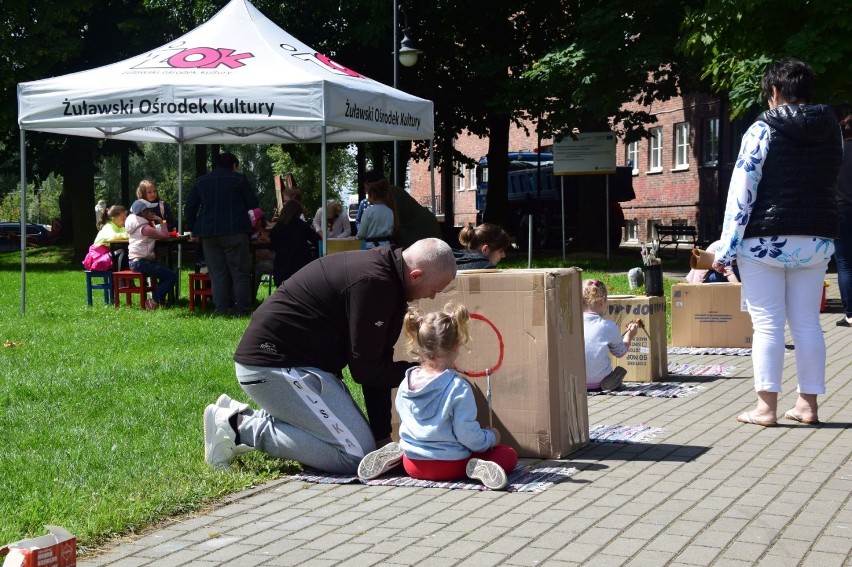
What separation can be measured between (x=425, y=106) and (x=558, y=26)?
1569 centimetres

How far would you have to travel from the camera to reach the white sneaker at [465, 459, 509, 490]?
5.63m

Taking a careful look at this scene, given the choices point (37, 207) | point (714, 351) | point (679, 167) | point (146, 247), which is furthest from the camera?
point (37, 207)

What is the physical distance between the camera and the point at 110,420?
7.44m

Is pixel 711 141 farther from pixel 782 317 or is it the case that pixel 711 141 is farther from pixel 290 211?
pixel 782 317

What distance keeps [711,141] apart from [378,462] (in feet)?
115

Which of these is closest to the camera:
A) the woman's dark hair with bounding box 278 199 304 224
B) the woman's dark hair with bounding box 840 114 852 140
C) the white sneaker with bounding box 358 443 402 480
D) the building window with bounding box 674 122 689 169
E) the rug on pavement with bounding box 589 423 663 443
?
the white sneaker with bounding box 358 443 402 480

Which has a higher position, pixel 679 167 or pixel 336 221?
pixel 679 167

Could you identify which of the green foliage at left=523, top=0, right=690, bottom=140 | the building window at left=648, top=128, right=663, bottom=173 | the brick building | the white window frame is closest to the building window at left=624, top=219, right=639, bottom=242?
the brick building

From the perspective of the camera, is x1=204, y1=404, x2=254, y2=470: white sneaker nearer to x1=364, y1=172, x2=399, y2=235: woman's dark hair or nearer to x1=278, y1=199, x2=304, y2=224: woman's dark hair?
x1=364, y1=172, x2=399, y2=235: woman's dark hair

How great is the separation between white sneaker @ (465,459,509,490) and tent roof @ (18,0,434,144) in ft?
23.7

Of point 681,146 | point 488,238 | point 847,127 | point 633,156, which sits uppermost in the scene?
point 681,146

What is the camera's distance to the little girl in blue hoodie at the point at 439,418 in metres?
5.75

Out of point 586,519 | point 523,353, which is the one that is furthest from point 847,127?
point 586,519

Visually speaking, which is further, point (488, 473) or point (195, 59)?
point (195, 59)
